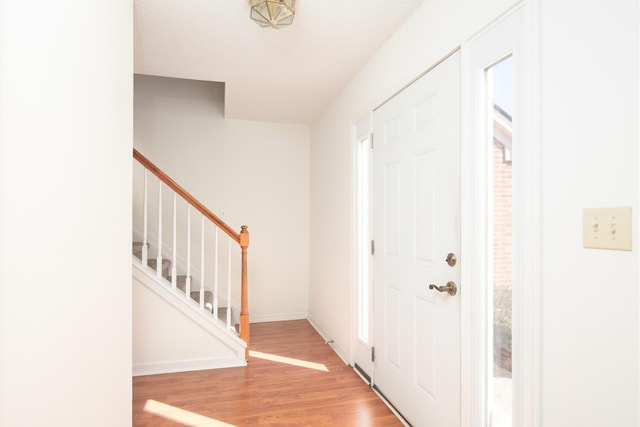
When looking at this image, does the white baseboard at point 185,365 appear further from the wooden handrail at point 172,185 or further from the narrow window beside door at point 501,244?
the narrow window beside door at point 501,244

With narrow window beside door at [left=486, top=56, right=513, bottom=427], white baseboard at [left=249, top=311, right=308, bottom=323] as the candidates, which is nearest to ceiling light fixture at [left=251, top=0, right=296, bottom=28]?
narrow window beside door at [left=486, top=56, right=513, bottom=427]

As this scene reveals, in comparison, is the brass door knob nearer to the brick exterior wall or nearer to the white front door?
the white front door

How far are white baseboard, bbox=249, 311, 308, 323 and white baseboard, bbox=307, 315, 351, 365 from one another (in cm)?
11

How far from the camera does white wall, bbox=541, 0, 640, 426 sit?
99cm

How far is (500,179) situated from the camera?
1.51 m

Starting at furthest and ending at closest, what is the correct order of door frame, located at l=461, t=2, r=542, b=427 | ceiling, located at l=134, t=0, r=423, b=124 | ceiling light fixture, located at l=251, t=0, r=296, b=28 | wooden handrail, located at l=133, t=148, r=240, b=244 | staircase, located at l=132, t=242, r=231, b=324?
staircase, located at l=132, t=242, r=231, b=324 < wooden handrail, located at l=133, t=148, r=240, b=244 < ceiling, located at l=134, t=0, r=423, b=124 < ceiling light fixture, located at l=251, t=0, r=296, b=28 < door frame, located at l=461, t=2, r=542, b=427

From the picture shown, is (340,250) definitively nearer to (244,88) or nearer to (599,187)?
(244,88)

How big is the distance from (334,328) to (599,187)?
294 cm

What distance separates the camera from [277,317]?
462 cm

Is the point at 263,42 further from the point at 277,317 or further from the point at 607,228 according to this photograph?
the point at 277,317
